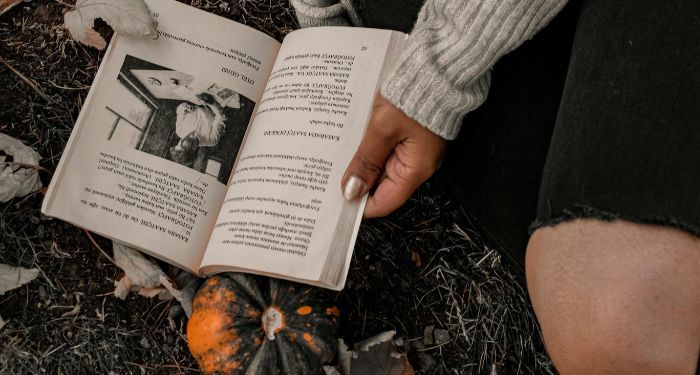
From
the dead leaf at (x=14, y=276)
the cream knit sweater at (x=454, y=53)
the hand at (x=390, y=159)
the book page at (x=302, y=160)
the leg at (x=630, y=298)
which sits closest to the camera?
the leg at (x=630, y=298)

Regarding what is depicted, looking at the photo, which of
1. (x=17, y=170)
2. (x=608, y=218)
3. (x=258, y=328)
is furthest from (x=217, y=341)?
(x=608, y=218)

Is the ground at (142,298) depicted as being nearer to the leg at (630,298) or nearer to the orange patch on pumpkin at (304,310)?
the orange patch on pumpkin at (304,310)

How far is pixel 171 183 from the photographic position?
136cm

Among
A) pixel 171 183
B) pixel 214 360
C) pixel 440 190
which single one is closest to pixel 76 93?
pixel 171 183

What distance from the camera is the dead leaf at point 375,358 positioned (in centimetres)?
140

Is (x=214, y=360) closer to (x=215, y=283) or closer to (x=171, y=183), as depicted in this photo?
(x=215, y=283)

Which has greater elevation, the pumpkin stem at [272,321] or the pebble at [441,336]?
the pumpkin stem at [272,321]

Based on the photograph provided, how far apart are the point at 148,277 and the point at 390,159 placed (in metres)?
0.69

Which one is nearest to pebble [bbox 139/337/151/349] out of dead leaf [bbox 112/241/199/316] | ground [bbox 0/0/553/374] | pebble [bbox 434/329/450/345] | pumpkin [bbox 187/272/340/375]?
ground [bbox 0/0/553/374]

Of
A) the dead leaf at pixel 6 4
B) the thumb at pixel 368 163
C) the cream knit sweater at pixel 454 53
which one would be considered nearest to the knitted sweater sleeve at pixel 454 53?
the cream knit sweater at pixel 454 53

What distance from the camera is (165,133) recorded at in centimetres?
140

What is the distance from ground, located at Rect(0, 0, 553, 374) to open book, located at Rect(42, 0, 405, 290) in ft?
0.82

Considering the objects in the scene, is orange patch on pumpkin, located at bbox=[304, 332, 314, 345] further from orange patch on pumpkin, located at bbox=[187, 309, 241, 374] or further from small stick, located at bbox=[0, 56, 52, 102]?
small stick, located at bbox=[0, 56, 52, 102]

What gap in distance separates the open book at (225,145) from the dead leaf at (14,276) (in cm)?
25
